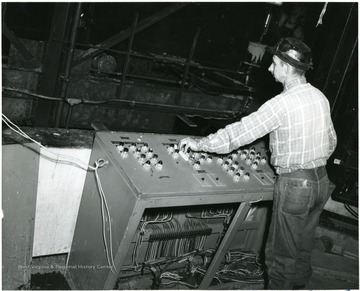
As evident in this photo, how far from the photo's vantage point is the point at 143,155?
2.44 meters

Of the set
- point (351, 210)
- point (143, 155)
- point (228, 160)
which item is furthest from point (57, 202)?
point (351, 210)

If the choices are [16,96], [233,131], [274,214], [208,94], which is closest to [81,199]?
[233,131]

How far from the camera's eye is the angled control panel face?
2246mm

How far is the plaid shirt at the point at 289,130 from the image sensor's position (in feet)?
8.02

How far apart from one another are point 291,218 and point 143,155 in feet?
4.02

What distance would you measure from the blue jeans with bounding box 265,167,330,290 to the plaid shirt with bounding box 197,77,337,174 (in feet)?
0.32

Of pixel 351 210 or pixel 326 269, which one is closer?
pixel 326 269

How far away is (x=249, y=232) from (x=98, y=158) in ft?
6.56

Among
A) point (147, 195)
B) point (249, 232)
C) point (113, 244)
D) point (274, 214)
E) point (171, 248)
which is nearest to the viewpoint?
point (147, 195)

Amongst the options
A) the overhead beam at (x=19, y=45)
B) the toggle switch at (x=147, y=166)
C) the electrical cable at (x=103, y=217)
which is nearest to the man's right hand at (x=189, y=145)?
the toggle switch at (x=147, y=166)

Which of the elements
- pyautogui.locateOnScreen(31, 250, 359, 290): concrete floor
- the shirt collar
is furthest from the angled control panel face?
pyautogui.locateOnScreen(31, 250, 359, 290): concrete floor

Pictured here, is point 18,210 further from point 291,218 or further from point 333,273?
point 333,273

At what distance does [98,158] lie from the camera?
2.55 meters

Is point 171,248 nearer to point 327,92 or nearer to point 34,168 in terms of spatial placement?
point 34,168
